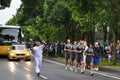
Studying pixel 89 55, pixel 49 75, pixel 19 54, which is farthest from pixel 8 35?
pixel 49 75

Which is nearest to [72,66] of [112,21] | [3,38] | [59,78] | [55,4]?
[112,21]

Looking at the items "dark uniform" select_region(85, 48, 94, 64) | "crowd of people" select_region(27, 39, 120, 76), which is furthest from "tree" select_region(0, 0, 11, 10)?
"dark uniform" select_region(85, 48, 94, 64)

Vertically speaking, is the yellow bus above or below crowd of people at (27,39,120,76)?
above

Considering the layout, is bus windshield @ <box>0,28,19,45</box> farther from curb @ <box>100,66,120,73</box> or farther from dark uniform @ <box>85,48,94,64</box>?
dark uniform @ <box>85,48,94,64</box>

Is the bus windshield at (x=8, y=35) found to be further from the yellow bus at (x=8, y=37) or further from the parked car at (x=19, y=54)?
the parked car at (x=19, y=54)

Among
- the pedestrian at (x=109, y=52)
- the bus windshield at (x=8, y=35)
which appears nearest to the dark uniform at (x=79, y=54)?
the pedestrian at (x=109, y=52)

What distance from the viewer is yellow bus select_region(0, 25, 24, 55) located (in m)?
45.2

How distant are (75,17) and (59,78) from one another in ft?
76.2

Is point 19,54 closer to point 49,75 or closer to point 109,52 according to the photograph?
point 109,52

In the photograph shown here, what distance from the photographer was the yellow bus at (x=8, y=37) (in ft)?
148

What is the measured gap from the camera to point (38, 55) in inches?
945

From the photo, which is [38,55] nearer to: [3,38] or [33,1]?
[3,38]

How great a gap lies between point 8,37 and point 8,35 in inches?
9.4

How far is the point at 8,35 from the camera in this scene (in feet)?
150
